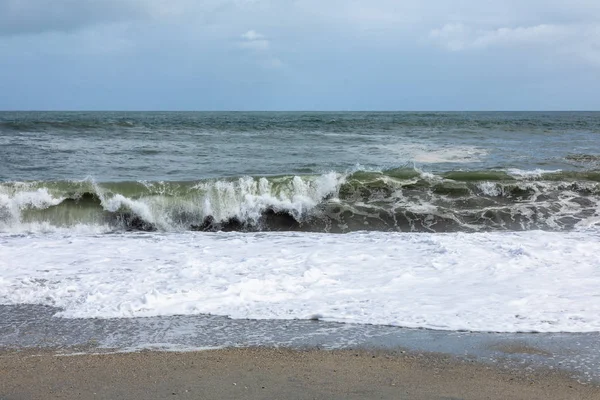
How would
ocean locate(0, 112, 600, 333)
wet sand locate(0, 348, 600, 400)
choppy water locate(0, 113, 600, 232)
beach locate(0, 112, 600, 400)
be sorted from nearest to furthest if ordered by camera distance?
wet sand locate(0, 348, 600, 400), beach locate(0, 112, 600, 400), ocean locate(0, 112, 600, 333), choppy water locate(0, 113, 600, 232)

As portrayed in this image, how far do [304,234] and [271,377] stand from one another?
505 centimetres

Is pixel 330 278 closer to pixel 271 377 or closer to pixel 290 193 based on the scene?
pixel 271 377

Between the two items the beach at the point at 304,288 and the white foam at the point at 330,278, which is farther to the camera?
the white foam at the point at 330,278

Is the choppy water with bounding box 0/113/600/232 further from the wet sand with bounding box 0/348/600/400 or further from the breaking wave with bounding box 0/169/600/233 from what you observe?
the wet sand with bounding box 0/348/600/400

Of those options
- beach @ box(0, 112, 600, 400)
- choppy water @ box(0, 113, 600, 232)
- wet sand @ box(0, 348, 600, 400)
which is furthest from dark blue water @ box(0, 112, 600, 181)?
wet sand @ box(0, 348, 600, 400)

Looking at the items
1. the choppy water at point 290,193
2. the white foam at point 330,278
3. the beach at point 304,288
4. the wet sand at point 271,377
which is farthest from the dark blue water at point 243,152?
the wet sand at point 271,377

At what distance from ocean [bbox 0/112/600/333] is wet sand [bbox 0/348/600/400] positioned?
2.78ft

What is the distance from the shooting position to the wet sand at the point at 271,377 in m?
3.90

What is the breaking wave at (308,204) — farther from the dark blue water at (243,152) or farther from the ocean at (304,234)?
the dark blue water at (243,152)

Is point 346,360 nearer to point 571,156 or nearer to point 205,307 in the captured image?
point 205,307

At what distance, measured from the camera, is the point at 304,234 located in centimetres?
914

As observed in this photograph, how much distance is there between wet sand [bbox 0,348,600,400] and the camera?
12.8ft

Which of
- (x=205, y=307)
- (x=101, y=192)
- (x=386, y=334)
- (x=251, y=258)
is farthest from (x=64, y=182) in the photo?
(x=386, y=334)

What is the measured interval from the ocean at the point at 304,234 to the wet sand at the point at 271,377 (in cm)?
85
